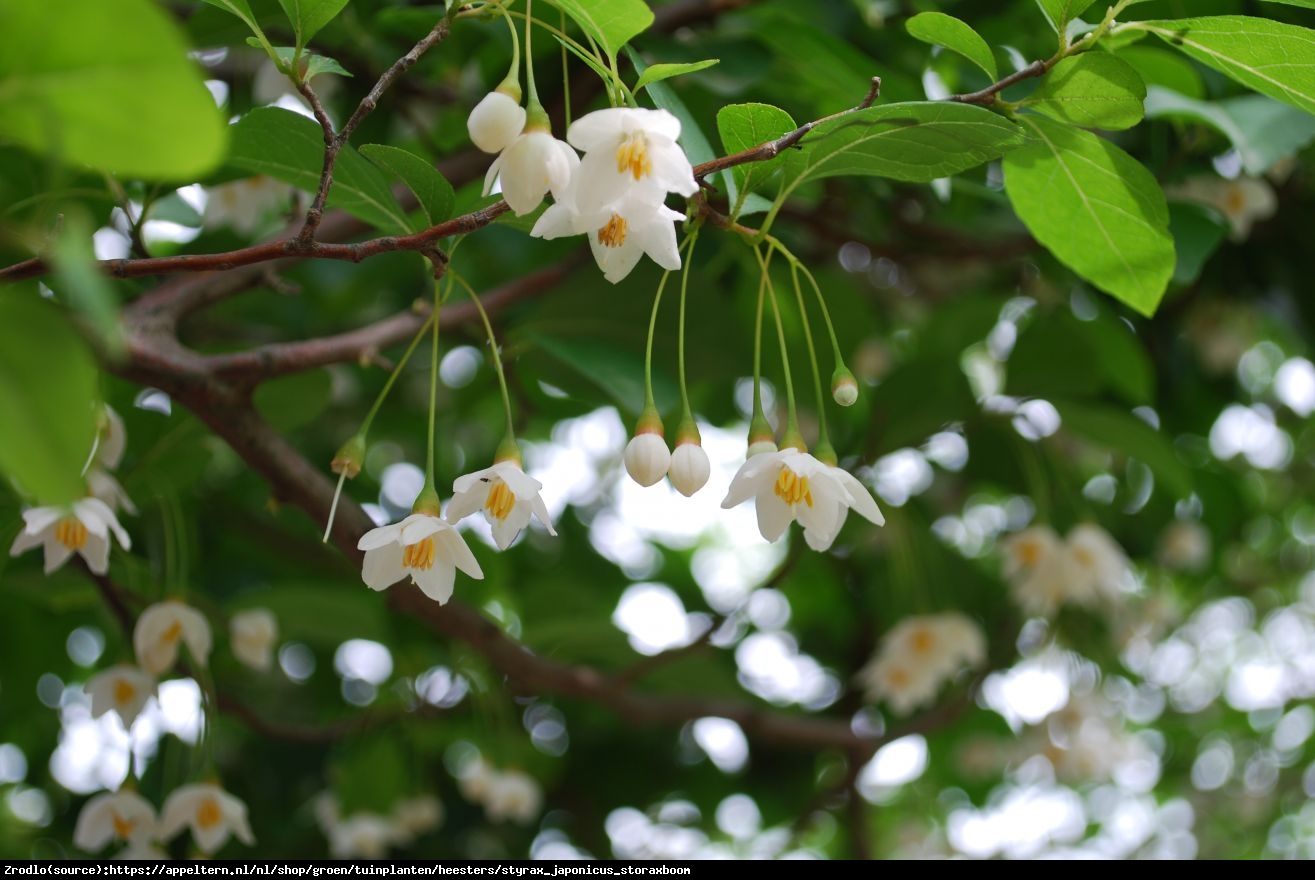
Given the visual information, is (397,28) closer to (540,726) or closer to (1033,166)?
(1033,166)

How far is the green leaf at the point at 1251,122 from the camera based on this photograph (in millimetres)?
1543

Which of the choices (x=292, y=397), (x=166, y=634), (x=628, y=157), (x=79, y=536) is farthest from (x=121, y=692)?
(x=628, y=157)

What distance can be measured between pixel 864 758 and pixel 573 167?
1845mm

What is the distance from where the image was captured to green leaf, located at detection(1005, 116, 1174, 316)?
3.98ft

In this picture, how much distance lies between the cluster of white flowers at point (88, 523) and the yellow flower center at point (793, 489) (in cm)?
78

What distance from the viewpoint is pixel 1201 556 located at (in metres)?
3.09

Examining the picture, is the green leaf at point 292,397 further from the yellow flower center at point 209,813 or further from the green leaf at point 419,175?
the green leaf at point 419,175

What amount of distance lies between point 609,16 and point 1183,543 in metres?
2.62

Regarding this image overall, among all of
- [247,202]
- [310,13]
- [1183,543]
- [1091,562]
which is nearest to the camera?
[310,13]

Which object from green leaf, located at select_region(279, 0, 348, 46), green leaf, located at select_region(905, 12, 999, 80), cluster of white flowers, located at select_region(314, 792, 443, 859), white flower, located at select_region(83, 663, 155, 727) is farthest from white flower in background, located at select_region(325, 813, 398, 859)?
green leaf, located at select_region(905, 12, 999, 80)

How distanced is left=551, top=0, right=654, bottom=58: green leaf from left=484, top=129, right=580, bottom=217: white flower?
0.11m

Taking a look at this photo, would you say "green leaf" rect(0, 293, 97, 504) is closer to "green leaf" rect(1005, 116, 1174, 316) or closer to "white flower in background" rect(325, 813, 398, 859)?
"green leaf" rect(1005, 116, 1174, 316)

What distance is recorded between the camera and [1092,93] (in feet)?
3.63

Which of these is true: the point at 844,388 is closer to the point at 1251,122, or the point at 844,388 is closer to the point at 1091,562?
the point at 1251,122
